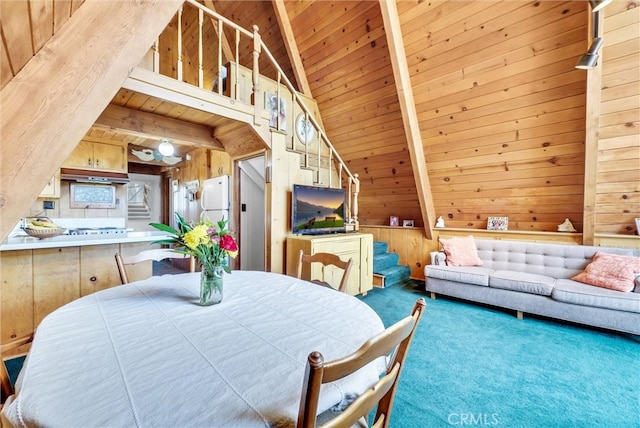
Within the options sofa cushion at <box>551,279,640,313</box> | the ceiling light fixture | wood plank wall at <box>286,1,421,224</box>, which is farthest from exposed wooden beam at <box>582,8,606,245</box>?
the ceiling light fixture

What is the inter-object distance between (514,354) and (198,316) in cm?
244

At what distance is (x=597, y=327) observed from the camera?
265cm

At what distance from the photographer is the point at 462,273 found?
131 inches

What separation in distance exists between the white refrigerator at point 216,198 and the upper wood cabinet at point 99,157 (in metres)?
1.17

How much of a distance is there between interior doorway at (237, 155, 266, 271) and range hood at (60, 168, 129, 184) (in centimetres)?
174

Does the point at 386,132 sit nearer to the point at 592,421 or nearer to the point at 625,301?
the point at 625,301

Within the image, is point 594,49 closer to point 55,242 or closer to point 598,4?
point 598,4

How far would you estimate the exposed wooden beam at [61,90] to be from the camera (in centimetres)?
82

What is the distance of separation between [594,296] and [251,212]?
4.16 metres

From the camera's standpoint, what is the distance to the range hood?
11.5ft

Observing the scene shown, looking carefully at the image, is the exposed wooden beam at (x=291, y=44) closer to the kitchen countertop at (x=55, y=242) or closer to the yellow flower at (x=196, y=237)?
the kitchen countertop at (x=55, y=242)

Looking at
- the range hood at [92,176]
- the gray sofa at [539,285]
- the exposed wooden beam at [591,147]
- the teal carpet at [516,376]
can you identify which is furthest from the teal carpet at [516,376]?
the range hood at [92,176]

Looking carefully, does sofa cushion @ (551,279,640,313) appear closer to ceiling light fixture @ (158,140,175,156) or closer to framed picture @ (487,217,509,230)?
framed picture @ (487,217,509,230)

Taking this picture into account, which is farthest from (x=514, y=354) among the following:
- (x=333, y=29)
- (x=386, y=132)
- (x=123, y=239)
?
(x=333, y=29)
